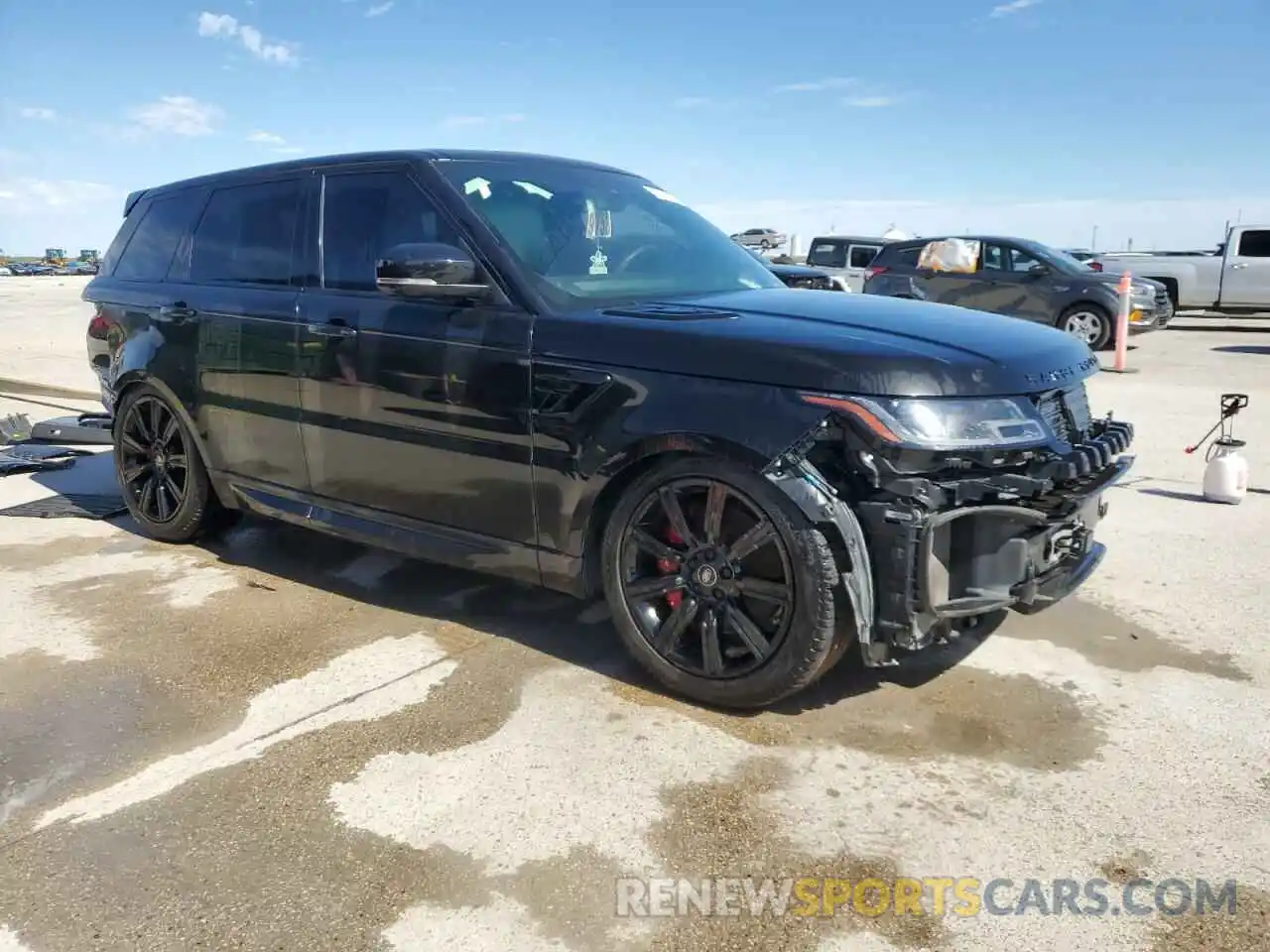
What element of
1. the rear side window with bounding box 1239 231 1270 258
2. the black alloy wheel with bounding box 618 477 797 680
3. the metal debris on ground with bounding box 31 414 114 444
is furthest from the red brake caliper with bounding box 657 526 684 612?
the rear side window with bounding box 1239 231 1270 258

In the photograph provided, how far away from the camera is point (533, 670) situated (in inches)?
143

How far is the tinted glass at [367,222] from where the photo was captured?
3887mm

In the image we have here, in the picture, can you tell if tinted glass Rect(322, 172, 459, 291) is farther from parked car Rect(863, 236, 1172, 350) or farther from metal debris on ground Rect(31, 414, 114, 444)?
parked car Rect(863, 236, 1172, 350)

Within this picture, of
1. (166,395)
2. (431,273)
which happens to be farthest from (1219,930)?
(166,395)

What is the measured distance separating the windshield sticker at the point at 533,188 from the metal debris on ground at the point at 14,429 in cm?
594

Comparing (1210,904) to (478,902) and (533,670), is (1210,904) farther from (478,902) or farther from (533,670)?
(533,670)

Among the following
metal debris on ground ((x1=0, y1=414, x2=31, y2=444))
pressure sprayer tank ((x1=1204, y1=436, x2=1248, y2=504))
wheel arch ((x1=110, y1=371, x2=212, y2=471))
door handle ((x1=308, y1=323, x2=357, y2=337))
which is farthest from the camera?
metal debris on ground ((x1=0, y1=414, x2=31, y2=444))

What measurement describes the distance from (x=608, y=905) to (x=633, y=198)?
298 cm

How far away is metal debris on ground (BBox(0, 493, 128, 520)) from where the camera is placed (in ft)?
19.2

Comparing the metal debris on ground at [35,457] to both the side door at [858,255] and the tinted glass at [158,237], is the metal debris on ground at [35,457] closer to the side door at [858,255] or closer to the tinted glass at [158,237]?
the tinted glass at [158,237]

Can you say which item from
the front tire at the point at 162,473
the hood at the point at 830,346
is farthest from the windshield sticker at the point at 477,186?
the front tire at the point at 162,473

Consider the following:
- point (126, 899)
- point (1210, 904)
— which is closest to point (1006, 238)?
point (1210, 904)

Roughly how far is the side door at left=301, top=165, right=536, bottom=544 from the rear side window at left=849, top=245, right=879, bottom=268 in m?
17.5

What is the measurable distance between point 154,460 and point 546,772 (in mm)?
3380
